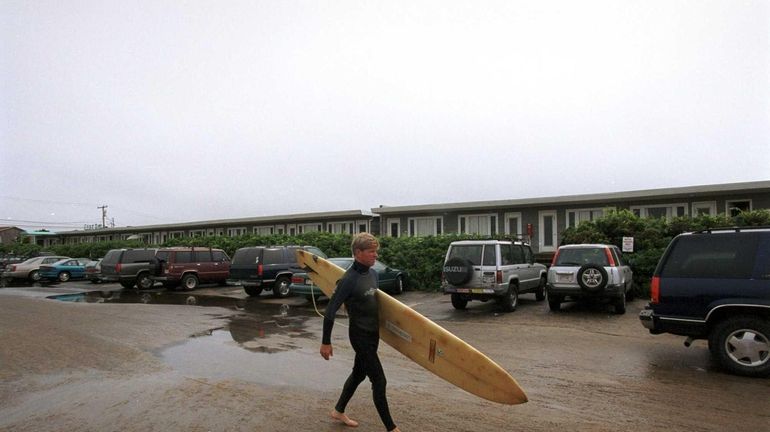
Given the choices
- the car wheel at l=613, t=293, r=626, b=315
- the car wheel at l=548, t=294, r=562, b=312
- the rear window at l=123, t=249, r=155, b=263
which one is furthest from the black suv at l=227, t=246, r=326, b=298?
the car wheel at l=613, t=293, r=626, b=315

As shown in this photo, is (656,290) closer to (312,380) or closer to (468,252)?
(312,380)

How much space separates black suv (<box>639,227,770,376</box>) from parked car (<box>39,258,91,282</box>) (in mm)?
32133

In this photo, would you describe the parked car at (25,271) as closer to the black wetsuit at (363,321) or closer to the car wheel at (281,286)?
the car wheel at (281,286)

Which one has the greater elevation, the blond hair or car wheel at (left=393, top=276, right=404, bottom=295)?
the blond hair

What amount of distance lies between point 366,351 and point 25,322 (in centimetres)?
1151

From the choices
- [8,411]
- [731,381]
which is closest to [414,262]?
[731,381]

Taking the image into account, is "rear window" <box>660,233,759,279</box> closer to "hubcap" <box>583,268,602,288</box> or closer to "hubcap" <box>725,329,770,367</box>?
"hubcap" <box>725,329,770,367</box>

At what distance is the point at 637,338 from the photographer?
968 cm

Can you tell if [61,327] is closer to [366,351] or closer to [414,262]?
[366,351]

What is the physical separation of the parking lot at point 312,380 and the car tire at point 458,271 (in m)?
1.49

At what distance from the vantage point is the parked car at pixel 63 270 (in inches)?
1119

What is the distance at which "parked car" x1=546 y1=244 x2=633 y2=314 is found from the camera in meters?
11.8

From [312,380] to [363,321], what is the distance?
100 inches

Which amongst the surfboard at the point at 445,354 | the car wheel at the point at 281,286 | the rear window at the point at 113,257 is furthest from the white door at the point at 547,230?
the surfboard at the point at 445,354
